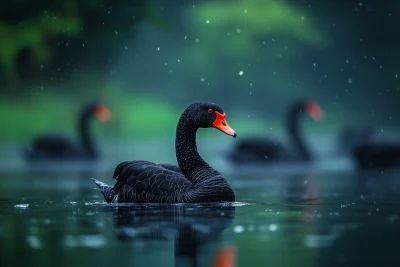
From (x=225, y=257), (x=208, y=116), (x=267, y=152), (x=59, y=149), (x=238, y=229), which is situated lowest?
(x=225, y=257)

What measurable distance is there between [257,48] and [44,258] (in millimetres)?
26380

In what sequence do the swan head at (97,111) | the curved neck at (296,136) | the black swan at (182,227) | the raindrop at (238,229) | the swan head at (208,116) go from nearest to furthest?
1. the black swan at (182,227)
2. the raindrop at (238,229)
3. the swan head at (208,116)
4. the curved neck at (296,136)
5. the swan head at (97,111)

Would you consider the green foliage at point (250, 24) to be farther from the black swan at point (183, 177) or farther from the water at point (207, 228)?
the black swan at point (183, 177)

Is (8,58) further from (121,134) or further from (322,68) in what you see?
(322,68)

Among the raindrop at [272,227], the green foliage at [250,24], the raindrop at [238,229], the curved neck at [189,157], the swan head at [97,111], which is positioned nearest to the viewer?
the raindrop at [238,229]

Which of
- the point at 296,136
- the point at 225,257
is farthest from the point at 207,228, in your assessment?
the point at 296,136

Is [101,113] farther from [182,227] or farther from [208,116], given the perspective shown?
[182,227]

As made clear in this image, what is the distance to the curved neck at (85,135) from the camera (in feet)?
77.0

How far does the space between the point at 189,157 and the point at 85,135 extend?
12411 mm

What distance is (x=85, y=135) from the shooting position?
23688mm

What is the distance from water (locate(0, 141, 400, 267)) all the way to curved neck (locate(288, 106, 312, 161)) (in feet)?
24.4

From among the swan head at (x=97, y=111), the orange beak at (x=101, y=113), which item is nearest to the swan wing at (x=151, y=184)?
the swan head at (x=97, y=111)

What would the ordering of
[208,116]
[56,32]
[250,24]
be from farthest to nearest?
[250,24] → [56,32] → [208,116]

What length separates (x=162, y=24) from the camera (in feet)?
105
